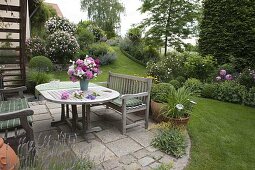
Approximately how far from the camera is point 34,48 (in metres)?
9.95

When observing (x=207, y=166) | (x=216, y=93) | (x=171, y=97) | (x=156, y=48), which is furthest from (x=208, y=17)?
(x=207, y=166)

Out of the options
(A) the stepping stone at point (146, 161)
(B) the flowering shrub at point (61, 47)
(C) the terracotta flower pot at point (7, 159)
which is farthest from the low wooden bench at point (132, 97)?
(B) the flowering shrub at point (61, 47)

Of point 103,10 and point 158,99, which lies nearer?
point 158,99

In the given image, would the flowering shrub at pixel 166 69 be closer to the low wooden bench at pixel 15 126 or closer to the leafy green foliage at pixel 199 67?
the leafy green foliage at pixel 199 67

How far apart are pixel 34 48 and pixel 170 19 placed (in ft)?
25.5

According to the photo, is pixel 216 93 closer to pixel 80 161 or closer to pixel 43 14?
pixel 80 161

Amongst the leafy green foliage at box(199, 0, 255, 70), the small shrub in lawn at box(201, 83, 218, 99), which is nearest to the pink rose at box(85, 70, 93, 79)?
the small shrub in lawn at box(201, 83, 218, 99)

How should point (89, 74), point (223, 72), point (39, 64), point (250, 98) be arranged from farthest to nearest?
point (39, 64) < point (223, 72) < point (250, 98) < point (89, 74)

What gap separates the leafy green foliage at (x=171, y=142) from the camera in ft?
10.4

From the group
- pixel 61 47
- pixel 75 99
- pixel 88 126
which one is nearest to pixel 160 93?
pixel 88 126

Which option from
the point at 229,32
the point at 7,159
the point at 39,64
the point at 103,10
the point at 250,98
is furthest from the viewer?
the point at 103,10

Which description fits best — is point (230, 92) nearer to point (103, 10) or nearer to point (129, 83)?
point (129, 83)

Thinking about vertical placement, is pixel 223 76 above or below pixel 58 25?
below

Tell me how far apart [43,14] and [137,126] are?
1355cm
